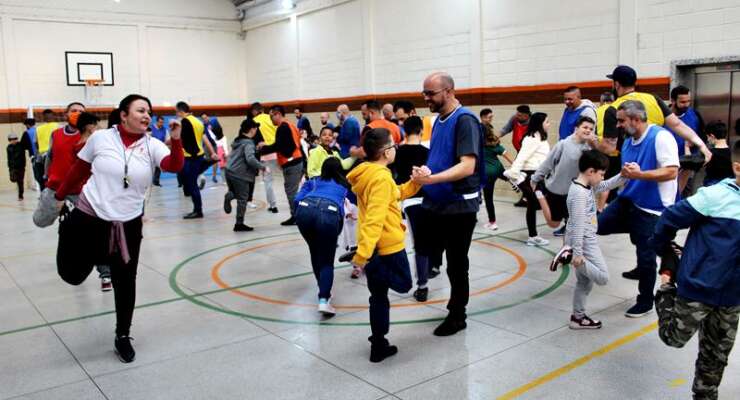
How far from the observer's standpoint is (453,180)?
4254 millimetres

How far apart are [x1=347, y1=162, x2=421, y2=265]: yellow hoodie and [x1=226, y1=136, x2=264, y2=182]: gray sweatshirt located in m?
5.45

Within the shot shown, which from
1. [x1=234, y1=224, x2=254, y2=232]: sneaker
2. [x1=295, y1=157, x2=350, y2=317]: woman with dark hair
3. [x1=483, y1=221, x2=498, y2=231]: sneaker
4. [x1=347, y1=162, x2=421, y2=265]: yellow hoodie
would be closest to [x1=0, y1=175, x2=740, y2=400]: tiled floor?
Answer: [x1=295, y1=157, x2=350, y2=317]: woman with dark hair

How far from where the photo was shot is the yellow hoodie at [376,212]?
155 inches

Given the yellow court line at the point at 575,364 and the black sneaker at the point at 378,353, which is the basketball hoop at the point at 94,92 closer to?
the black sneaker at the point at 378,353

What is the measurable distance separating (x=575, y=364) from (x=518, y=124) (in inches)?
302

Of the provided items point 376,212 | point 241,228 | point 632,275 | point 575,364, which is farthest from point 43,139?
point 575,364

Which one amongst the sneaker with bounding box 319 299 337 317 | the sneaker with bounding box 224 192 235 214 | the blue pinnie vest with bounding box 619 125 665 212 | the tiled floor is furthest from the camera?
the sneaker with bounding box 224 192 235 214

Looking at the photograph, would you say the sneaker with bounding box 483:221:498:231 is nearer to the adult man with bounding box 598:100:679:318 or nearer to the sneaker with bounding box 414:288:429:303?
the sneaker with bounding box 414:288:429:303

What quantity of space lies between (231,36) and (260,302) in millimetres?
17149

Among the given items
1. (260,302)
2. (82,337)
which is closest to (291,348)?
(260,302)

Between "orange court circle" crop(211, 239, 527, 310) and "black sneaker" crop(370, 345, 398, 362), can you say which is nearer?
"black sneaker" crop(370, 345, 398, 362)

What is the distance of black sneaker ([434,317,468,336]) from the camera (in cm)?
465

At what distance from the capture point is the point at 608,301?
5.46 m

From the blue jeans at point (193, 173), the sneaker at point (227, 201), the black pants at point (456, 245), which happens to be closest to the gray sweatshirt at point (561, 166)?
the black pants at point (456, 245)
